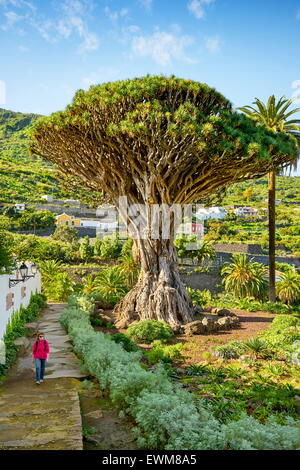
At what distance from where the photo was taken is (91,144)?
43.2ft

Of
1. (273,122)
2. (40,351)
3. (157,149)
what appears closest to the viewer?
(40,351)

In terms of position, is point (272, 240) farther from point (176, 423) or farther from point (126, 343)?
point (176, 423)

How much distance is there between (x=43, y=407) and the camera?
17.4 feet

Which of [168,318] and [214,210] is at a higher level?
[214,210]

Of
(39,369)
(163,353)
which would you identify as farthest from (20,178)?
(39,369)

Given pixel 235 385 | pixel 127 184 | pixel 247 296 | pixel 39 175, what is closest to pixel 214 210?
pixel 39 175

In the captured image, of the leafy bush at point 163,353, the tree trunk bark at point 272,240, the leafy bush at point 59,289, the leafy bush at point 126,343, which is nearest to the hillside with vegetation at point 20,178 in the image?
Result: the leafy bush at point 59,289

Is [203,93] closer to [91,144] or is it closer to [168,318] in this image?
[91,144]

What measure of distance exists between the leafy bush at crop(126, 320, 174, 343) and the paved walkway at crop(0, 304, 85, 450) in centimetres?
302

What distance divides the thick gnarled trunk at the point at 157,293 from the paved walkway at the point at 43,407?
16.3 ft

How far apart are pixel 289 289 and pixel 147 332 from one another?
11978mm

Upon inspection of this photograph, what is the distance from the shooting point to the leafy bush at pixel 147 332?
11.4 m
